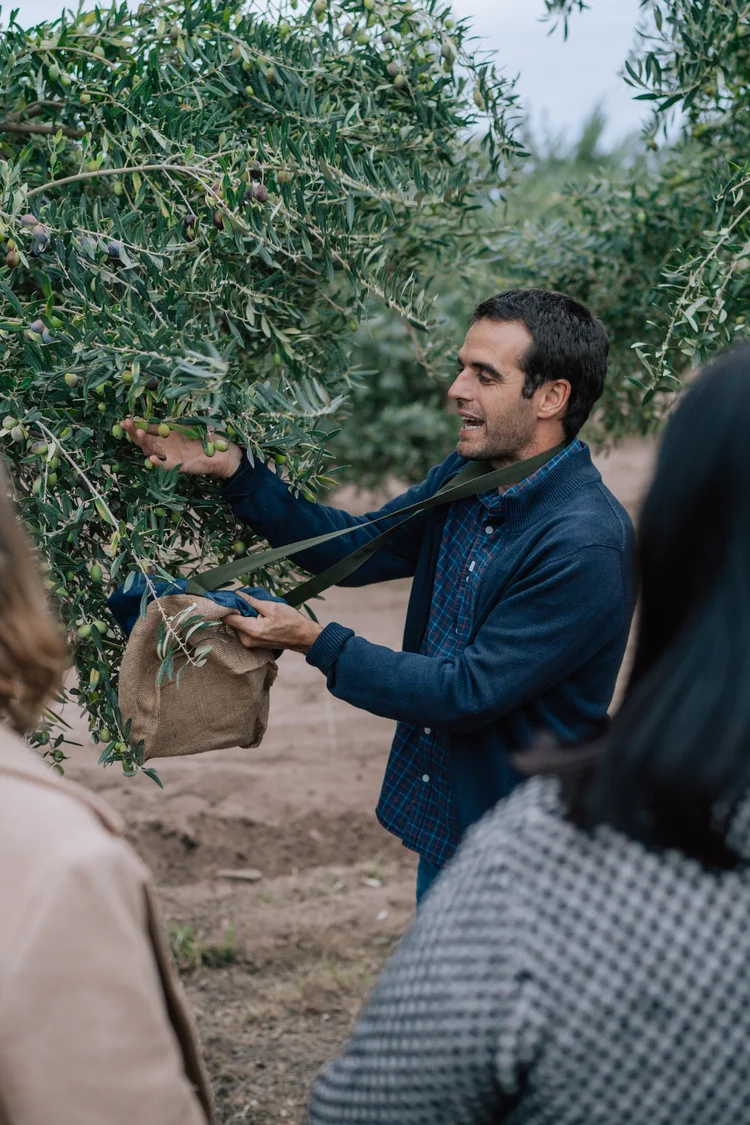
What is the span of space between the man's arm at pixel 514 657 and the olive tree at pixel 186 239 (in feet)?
1.60

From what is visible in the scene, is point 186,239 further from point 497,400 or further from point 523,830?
point 523,830

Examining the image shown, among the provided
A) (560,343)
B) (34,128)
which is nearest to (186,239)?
(34,128)

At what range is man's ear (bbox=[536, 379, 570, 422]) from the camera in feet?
8.95

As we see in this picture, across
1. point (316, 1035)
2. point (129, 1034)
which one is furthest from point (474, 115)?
point (316, 1035)

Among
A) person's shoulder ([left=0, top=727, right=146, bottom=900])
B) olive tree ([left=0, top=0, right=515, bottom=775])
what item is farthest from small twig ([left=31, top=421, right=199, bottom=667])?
person's shoulder ([left=0, top=727, right=146, bottom=900])

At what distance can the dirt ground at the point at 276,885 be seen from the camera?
150 inches

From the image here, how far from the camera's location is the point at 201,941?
14.4 ft

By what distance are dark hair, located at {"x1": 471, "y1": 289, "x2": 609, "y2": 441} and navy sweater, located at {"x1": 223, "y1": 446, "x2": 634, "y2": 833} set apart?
18cm

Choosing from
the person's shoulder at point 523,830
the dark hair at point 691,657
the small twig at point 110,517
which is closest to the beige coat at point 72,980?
the person's shoulder at point 523,830

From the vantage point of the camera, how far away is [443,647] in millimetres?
2691

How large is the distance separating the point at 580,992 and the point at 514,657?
4.34 feet

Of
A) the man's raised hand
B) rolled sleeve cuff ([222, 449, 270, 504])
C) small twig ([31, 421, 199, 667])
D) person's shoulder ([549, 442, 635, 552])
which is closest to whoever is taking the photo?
small twig ([31, 421, 199, 667])

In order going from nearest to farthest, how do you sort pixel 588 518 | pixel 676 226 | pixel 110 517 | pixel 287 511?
pixel 110 517 → pixel 588 518 → pixel 287 511 → pixel 676 226

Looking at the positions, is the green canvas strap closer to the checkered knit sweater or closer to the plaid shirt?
the plaid shirt
